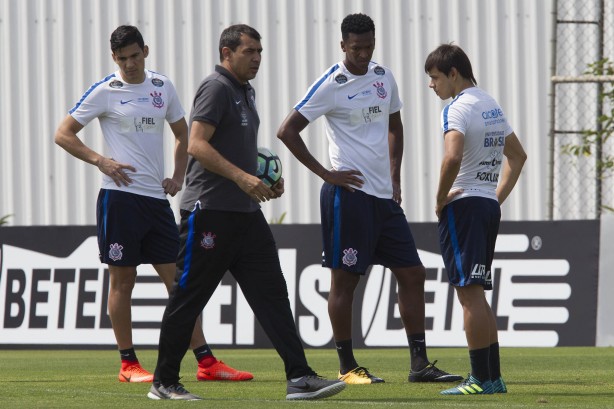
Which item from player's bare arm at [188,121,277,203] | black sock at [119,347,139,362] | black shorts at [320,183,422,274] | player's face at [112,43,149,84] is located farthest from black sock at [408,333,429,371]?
player's face at [112,43,149,84]

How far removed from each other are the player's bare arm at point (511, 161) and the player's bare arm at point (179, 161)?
2208mm

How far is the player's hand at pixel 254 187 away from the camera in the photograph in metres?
6.30

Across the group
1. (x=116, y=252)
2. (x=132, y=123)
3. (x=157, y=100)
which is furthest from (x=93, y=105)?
(x=116, y=252)

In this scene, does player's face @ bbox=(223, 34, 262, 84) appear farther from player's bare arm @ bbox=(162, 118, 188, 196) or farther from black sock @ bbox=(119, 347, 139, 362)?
black sock @ bbox=(119, 347, 139, 362)

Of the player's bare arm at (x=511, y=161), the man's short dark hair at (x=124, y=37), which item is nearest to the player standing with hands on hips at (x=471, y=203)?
the player's bare arm at (x=511, y=161)

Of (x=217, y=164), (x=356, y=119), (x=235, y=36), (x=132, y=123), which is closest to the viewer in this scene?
(x=217, y=164)

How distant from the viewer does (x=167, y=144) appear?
1802cm

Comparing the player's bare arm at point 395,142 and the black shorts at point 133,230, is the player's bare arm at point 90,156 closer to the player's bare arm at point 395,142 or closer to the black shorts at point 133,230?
the black shorts at point 133,230

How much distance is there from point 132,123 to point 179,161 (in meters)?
0.46

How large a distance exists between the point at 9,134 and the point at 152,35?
8.09 ft

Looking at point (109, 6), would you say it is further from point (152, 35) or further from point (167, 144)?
point (167, 144)

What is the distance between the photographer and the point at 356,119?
799cm

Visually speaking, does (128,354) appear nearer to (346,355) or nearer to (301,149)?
(346,355)

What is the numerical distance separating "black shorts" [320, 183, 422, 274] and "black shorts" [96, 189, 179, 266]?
110cm
